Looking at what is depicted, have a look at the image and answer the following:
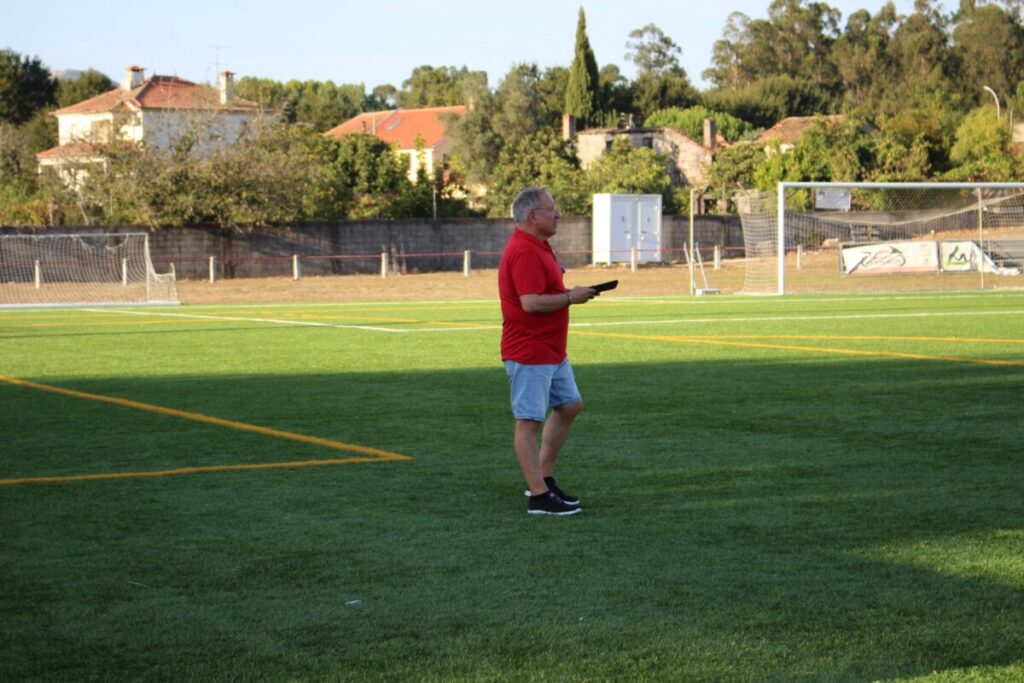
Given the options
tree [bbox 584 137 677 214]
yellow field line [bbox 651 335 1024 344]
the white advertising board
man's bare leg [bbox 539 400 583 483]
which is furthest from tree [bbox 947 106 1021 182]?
man's bare leg [bbox 539 400 583 483]

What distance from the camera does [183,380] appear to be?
1494 centimetres

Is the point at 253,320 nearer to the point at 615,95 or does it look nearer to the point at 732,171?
the point at 732,171

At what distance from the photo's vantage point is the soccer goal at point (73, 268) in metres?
41.2

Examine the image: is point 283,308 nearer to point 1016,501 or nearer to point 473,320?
point 473,320

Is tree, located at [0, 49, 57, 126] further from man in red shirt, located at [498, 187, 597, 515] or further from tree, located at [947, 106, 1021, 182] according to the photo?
man in red shirt, located at [498, 187, 597, 515]

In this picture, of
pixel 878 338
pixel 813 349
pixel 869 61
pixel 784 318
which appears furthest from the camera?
pixel 869 61

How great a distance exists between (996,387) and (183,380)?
7993 millimetres

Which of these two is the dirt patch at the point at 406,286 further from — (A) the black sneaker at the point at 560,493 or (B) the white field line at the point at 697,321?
(A) the black sneaker at the point at 560,493

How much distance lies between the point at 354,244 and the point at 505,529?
45587 millimetres

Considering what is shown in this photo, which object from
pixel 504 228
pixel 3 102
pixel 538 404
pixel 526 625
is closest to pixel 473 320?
pixel 538 404

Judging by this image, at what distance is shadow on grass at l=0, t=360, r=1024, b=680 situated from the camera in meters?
4.83

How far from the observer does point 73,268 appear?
4488cm

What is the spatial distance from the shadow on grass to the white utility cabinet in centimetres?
4317

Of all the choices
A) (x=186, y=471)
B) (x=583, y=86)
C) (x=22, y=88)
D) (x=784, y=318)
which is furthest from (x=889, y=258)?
(x=22, y=88)
